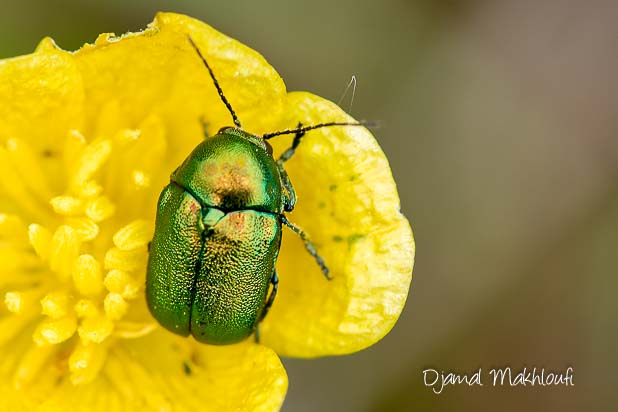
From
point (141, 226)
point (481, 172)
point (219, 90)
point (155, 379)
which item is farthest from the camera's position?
point (481, 172)

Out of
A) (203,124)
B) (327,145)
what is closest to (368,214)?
(327,145)

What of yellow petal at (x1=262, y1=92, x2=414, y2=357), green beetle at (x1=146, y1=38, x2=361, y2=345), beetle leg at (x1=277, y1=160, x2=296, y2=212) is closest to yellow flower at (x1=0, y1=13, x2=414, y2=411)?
yellow petal at (x1=262, y1=92, x2=414, y2=357)

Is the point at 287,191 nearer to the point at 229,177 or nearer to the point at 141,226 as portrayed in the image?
the point at 229,177

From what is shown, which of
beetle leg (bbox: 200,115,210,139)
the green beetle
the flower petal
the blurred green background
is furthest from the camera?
the blurred green background

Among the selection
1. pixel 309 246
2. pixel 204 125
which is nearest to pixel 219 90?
pixel 204 125

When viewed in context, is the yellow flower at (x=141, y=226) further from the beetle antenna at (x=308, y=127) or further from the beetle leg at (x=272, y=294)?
the beetle leg at (x=272, y=294)

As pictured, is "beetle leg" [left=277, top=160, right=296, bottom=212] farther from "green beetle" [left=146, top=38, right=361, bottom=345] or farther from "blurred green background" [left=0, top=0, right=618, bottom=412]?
"blurred green background" [left=0, top=0, right=618, bottom=412]
